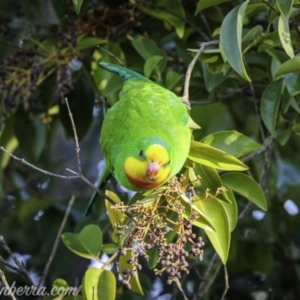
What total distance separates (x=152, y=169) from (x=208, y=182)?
19 cm

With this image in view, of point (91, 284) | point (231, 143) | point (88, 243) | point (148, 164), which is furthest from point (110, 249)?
point (231, 143)

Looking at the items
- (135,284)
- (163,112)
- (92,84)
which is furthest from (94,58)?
(135,284)

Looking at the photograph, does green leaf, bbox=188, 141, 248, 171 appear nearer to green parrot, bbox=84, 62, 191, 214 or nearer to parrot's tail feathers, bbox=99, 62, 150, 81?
green parrot, bbox=84, 62, 191, 214

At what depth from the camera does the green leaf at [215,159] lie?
6.03ft

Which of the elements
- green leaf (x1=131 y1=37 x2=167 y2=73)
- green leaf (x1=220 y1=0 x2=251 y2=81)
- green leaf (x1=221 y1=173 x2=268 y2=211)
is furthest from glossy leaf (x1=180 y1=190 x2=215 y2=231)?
green leaf (x1=131 y1=37 x2=167 y2=73)

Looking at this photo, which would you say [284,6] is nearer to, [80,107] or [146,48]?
[146,48]

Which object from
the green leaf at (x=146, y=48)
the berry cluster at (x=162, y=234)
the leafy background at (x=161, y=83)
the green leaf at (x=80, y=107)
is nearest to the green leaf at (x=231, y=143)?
the leafy background at (x=161, y=83)

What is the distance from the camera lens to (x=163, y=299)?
10.3 ft

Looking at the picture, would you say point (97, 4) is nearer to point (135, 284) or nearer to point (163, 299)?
point (135, 284)

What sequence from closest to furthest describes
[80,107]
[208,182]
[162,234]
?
[162,234] < [208,182] < [80,107]

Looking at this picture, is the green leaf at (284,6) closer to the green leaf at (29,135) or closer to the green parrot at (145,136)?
the green parrot at (145,136)

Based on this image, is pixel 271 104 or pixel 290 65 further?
pixel 271 104

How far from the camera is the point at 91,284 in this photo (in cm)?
185

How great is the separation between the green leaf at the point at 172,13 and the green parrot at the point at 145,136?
1.30 ft
